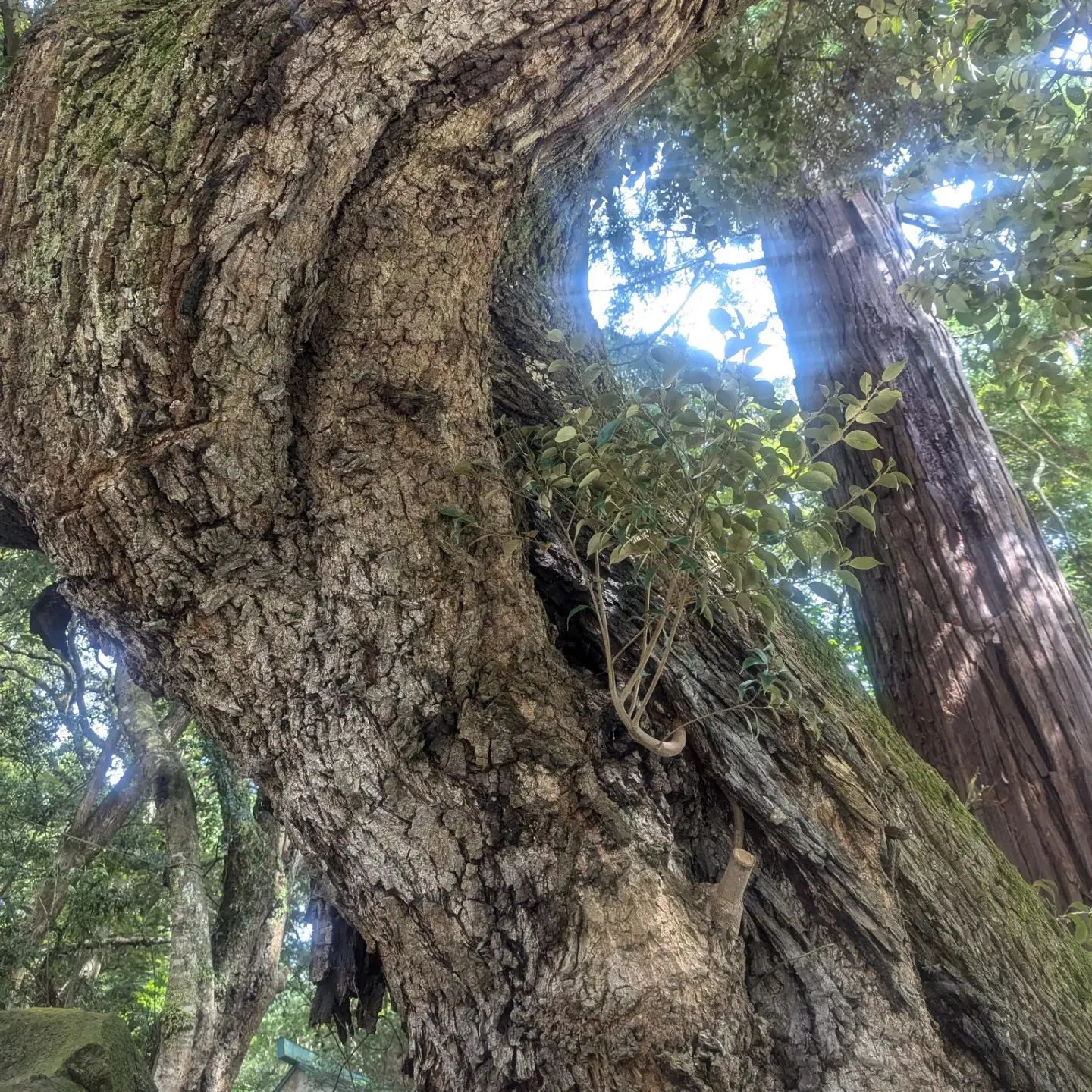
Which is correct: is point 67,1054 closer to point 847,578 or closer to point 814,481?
point 847,578

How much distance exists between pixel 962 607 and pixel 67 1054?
440cm

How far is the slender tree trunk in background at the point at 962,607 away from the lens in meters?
2.67

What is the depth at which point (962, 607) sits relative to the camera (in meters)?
3.00

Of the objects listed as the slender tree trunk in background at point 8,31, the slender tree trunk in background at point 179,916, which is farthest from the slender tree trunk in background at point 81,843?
the slender tree trunk in background at point 8,31

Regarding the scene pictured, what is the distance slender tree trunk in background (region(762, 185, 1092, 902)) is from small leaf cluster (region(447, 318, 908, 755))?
1.44 m

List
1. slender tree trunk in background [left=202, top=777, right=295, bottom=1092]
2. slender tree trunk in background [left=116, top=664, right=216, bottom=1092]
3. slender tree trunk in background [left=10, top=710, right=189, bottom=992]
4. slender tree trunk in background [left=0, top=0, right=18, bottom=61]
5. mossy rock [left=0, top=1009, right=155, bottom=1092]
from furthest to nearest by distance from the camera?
1. slender tree trunk in background [left=10, top=710, right=189, bottom=992]
2. slender tree trunk in background [left=202, top=777, right=295, bottom=1092]
3. slender tree trunk in background [left=116, top=664, right=216, bottom=1092]
4. mossy rock [left=0, top=1009, right=155, bottom=1092]
5. slender tree trunk in background [left=0, top=0, right=18, bottom=61]

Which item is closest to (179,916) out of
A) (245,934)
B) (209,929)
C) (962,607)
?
(209,929)

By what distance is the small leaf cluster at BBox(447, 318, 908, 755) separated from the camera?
4.87ft

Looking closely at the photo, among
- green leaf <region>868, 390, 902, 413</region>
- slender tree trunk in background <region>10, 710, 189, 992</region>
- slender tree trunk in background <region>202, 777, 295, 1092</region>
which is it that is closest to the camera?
green leaf <region>868, 390, 902, 413</region>

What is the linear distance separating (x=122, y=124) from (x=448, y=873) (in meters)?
1.62

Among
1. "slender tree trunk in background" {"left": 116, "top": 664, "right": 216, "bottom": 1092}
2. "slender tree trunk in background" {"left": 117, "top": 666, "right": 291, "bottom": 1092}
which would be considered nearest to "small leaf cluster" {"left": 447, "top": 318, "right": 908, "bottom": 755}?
"slender tree trunk in background" {"left": 116, "top": 664, "right": 216, "bottom": 1092}

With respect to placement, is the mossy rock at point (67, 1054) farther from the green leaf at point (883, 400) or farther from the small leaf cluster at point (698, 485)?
the green leaf at point (883, 400)

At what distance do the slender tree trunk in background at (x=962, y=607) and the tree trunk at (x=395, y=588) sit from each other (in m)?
0.98

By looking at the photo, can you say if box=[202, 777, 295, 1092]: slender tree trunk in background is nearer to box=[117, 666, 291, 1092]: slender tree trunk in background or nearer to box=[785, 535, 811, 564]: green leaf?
box=[117, 666, 291, 1092]: slender tree trunk in background
